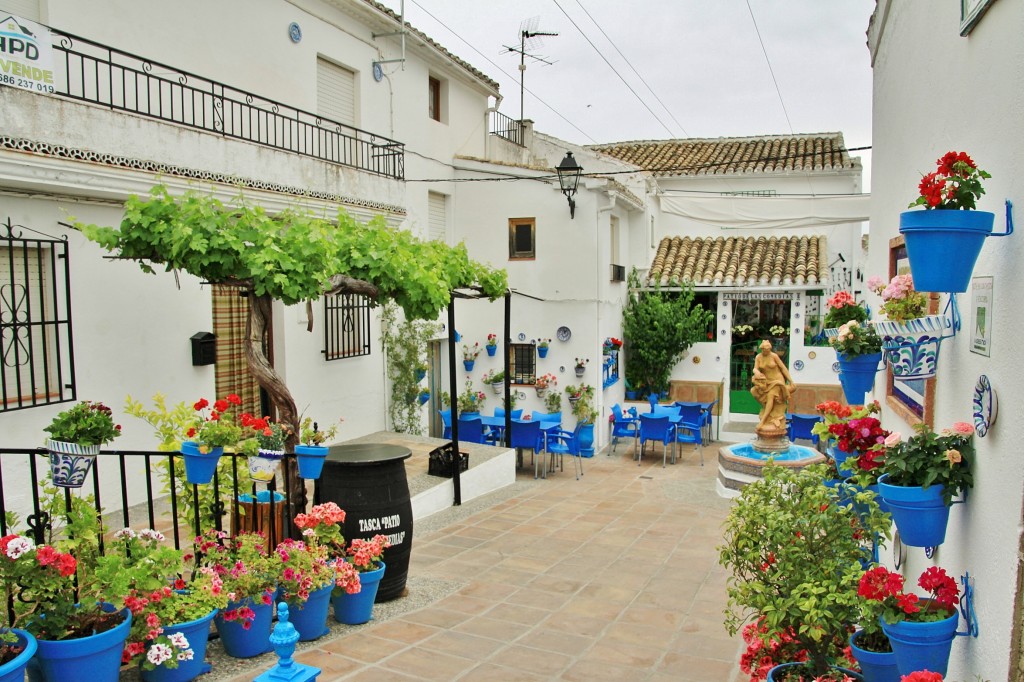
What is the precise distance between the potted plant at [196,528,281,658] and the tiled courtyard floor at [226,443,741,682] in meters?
0.30

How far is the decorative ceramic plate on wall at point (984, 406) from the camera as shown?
9.46 feet

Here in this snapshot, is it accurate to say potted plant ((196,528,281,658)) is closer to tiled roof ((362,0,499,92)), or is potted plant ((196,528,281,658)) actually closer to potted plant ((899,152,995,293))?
potted plant ((899,152,995,293))

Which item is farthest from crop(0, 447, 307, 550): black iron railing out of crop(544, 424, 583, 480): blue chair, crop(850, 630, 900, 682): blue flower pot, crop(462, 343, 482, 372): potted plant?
crop(462, 343, 482, 372): potted plant

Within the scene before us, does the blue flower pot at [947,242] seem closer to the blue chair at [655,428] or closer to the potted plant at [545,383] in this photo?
the blue chair at [655,428]

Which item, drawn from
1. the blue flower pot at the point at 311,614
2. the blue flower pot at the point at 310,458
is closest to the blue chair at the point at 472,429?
the blue flower pot at the point at 310,458

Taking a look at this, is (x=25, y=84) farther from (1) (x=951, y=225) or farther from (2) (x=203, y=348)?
(1) (x=951, y=225)

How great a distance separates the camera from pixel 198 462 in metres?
4.70

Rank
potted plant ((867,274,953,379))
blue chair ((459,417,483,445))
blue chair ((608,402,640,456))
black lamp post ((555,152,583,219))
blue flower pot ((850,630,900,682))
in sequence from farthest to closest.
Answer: blue chair ((608,402,640,456))
black lamp post ((555,152,583,219))
blue chair ((459,417,483,445))
potted plant ((867,274,953,379))
blue flower pot ((850,630,900,682))

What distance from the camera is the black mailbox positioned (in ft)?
28.6

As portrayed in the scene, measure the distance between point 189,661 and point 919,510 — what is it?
3849 mm

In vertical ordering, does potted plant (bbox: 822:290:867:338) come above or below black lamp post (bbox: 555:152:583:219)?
below

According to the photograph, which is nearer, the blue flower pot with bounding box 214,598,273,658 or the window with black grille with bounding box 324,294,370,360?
the blue flower pot with bounding box 214,598,273,658

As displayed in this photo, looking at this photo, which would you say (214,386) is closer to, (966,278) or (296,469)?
(296,469)

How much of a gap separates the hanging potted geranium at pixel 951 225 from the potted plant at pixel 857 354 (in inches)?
70.1
